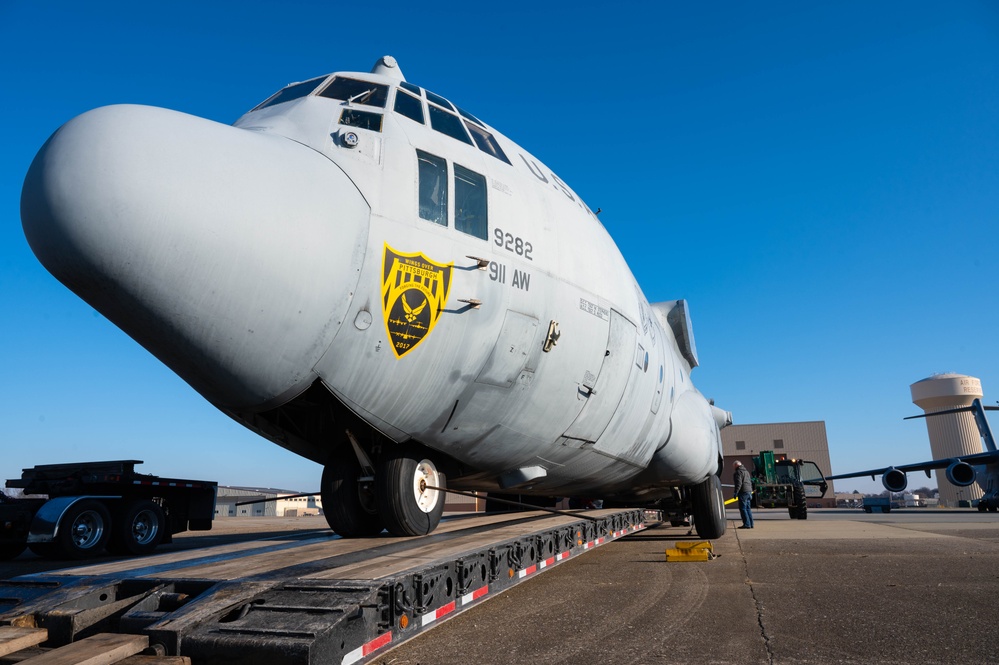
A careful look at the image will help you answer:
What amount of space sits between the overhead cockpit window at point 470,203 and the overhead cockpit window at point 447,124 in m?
0.48

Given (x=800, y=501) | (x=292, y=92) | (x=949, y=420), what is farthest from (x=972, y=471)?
(x=949, y=420)

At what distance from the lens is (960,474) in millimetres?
28875

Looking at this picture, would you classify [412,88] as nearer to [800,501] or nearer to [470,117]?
[470,117]

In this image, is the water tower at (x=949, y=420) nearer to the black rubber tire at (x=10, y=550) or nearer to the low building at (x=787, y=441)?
the low building at (x=787, y=441)

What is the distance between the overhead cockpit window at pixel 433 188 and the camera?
4789mm

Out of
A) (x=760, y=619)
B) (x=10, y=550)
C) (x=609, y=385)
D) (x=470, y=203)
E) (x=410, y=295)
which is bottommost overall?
Result: (x=760, y=619)

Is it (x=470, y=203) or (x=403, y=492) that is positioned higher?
(x=470, y=203)

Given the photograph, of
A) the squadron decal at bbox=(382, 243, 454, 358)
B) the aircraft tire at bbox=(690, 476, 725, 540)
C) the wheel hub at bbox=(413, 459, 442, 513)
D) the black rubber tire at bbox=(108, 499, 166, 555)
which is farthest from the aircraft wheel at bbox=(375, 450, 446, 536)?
the black rubber tire at bbox=(108, 499, 166, 555)

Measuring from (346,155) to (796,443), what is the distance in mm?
57735

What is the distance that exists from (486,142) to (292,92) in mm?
1748

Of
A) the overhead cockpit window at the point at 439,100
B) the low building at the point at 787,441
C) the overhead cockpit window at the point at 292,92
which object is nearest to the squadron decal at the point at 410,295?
the overhead cockpit window at the point at 439,100

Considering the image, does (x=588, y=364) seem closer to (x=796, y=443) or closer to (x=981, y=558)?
(x=981, y=558)

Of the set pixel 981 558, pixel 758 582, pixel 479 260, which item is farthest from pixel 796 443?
pixel 479 260

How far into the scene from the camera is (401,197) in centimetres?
464
